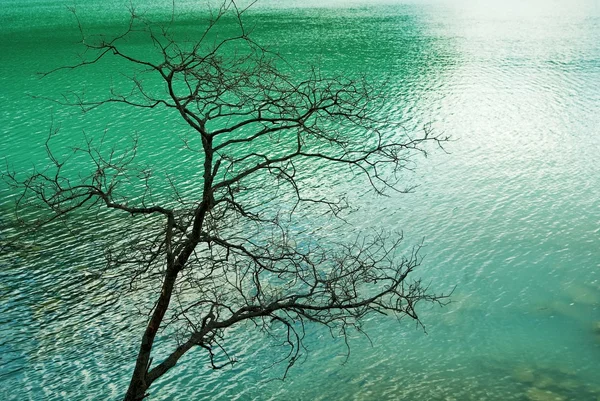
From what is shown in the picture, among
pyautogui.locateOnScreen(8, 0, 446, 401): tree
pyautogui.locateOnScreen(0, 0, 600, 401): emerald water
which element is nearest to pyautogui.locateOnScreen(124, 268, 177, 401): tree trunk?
pyautogui.locateOnScreen(8, 0, 446, 401): tree

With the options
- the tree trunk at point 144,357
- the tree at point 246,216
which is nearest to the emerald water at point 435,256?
the tree at point 246,216

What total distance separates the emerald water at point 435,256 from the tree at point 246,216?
22.5 inches

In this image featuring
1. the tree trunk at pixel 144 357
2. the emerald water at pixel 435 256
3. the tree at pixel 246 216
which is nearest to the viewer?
the tree trunk at pixel 144 357

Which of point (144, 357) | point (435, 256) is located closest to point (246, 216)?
point (144, 357)

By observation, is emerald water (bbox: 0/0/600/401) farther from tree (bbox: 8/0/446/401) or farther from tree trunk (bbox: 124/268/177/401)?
tree trunk (bbox: 124/268/177/401)

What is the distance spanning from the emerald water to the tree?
0.57 metres

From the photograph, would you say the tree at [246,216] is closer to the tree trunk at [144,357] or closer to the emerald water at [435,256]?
the tree trunk at [144,357]

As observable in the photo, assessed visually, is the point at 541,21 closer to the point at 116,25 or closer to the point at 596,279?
the point at 116,25

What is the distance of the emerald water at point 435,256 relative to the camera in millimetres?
10727

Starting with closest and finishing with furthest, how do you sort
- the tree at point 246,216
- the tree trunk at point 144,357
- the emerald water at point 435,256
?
the tree trunk at point 144,357
the tree at point 246,216
the emerald water at point 435,256

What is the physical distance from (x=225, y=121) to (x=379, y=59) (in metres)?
10.2

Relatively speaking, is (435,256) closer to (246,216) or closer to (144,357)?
(246,216)

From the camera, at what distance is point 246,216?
25.2 ft

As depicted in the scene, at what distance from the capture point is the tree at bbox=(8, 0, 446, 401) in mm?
7129
